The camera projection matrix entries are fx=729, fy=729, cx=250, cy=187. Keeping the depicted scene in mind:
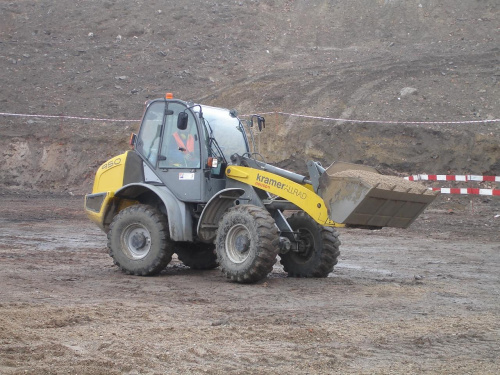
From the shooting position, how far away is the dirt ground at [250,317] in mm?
5684

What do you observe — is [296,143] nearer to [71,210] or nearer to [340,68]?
[340,68]

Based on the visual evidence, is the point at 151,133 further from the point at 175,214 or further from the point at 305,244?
the point at 305,244

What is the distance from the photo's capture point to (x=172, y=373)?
5.30m

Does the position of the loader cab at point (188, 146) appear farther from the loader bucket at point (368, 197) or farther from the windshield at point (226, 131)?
the loader bucket at point (368, 197)

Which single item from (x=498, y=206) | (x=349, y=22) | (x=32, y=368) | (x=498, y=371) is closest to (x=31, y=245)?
(x=32, y=368)

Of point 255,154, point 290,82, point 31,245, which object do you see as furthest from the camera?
point 290,82

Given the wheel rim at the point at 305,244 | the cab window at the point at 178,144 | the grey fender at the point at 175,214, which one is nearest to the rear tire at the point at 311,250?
the wheel rim at the point at 305,244

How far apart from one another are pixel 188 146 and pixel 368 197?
2.96m

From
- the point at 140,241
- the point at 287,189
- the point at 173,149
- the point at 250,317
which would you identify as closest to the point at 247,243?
the point at 287,189

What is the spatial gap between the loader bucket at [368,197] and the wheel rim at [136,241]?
9.32ft

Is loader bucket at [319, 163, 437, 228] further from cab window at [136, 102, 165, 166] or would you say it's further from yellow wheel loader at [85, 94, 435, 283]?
cab window at [136, 102, 165, 166]

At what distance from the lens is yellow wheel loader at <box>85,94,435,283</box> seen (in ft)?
30.8

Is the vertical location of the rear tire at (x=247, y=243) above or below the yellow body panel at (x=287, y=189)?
below

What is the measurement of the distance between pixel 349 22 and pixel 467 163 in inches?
464
